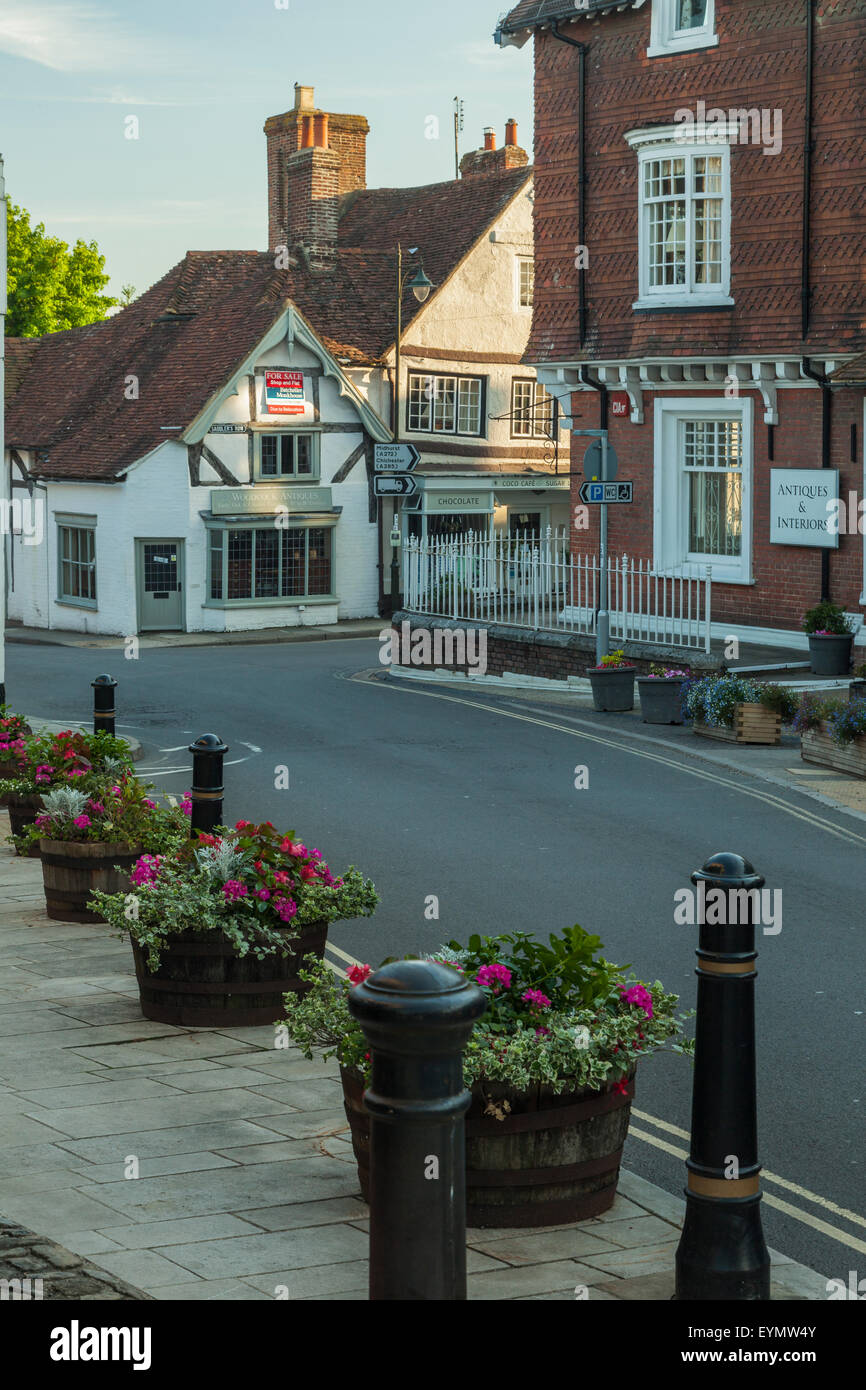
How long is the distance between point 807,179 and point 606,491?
5.56 metres

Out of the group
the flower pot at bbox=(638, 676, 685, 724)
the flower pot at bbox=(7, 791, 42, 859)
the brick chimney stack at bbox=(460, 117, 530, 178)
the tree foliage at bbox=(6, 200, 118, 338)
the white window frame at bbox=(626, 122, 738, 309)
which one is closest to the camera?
the flower pot at bbox=(7, 791, 42, 859)

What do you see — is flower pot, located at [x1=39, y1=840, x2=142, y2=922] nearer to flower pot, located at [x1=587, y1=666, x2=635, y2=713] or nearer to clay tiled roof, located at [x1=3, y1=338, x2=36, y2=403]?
flower pot, located at [x1=587, y1=666, x2=635, y2=713]

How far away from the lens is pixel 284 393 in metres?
39.4

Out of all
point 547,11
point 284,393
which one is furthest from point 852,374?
point 284,393

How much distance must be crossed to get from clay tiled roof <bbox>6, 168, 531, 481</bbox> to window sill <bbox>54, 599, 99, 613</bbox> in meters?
3.02

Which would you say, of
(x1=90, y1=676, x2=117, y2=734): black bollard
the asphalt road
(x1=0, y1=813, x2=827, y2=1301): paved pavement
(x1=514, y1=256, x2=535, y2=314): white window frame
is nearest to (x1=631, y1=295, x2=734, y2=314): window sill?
the asphalt road

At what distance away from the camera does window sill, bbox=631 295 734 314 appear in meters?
25.2

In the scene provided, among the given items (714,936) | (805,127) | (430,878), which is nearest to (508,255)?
(805,127)

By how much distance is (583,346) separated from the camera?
27.4 m

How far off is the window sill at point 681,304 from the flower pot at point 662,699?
6.87m

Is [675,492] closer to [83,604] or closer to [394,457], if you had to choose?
[394,457]
